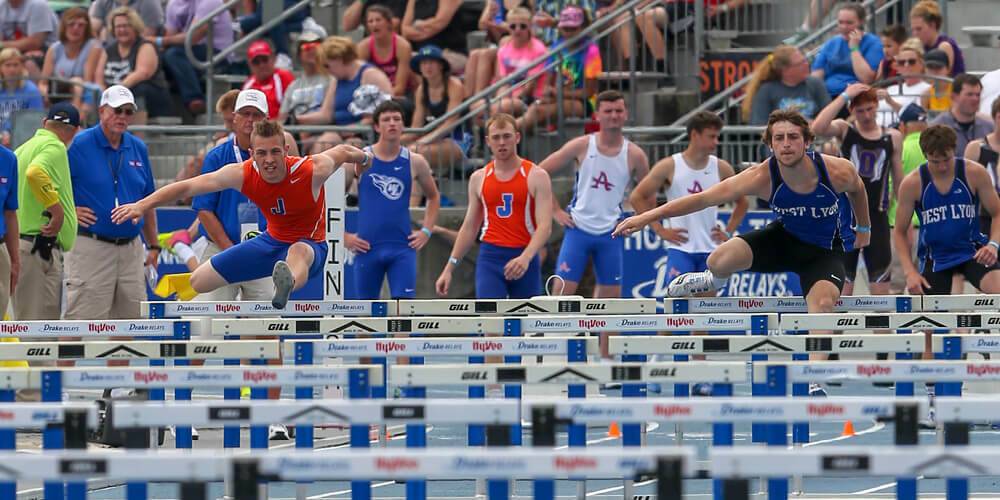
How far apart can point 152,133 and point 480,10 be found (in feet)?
13.8

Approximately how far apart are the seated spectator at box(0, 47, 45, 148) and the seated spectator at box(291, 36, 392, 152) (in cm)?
286

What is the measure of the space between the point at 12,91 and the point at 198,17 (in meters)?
3.44

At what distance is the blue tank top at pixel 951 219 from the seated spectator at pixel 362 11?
903cm

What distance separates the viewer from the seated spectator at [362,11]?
21.1 metres

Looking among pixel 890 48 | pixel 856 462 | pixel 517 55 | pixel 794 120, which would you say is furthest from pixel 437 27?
pixel 856 462

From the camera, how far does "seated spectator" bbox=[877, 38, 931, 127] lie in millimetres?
17406

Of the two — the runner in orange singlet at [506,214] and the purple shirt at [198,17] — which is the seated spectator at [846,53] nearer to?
the runner in orange singlet at [506,214]

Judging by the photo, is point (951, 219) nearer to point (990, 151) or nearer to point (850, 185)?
point (990, 151)

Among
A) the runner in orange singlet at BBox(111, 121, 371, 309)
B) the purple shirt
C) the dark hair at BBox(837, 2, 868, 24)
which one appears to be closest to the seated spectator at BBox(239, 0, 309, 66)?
the purple shirt

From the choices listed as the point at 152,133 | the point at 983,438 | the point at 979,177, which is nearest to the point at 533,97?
the point at 152,133

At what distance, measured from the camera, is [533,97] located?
62.0ft

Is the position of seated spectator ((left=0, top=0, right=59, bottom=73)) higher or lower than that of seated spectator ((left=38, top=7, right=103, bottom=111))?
higher

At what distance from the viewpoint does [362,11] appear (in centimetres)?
2161

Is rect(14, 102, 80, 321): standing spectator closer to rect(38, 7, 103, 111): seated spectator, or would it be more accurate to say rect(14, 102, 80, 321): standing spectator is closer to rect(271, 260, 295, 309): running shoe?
rect(271, 260, 295, 309): running shoe
